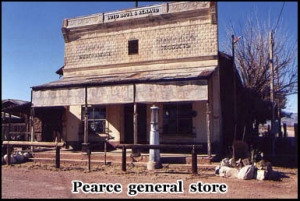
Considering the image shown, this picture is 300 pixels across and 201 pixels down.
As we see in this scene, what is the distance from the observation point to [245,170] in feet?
31.7

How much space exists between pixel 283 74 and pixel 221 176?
14096 mm

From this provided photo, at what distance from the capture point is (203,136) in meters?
14.8

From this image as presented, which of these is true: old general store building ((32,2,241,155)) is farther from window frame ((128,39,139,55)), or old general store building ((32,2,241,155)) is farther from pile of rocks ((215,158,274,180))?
pile of rocks ((215,158,274,180))

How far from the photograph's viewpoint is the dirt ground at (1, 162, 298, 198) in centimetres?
778

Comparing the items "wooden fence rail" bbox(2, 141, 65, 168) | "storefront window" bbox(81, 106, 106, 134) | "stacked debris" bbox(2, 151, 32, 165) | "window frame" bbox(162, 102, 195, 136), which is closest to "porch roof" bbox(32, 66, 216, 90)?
"window frame" bbox(162, 102, 195, 136)

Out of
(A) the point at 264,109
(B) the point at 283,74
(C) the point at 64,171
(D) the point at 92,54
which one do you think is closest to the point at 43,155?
(C) the point at 64,171

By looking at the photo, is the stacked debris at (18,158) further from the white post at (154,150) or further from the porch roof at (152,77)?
the white post at (154,150)

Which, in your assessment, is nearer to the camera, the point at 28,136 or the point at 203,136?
the point at 203,136

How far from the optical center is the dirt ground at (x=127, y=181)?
25.5 ft

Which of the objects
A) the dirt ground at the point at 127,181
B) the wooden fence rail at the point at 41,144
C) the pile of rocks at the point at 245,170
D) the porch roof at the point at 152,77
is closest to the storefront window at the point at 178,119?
the porch roof at the point at 152,77

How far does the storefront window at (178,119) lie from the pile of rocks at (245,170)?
14.7 ft

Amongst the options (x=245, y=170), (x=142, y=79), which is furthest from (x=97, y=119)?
(x=245, y=170)

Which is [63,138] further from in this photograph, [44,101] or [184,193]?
[184,193]

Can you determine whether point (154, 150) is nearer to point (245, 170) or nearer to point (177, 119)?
point (245, 170)
